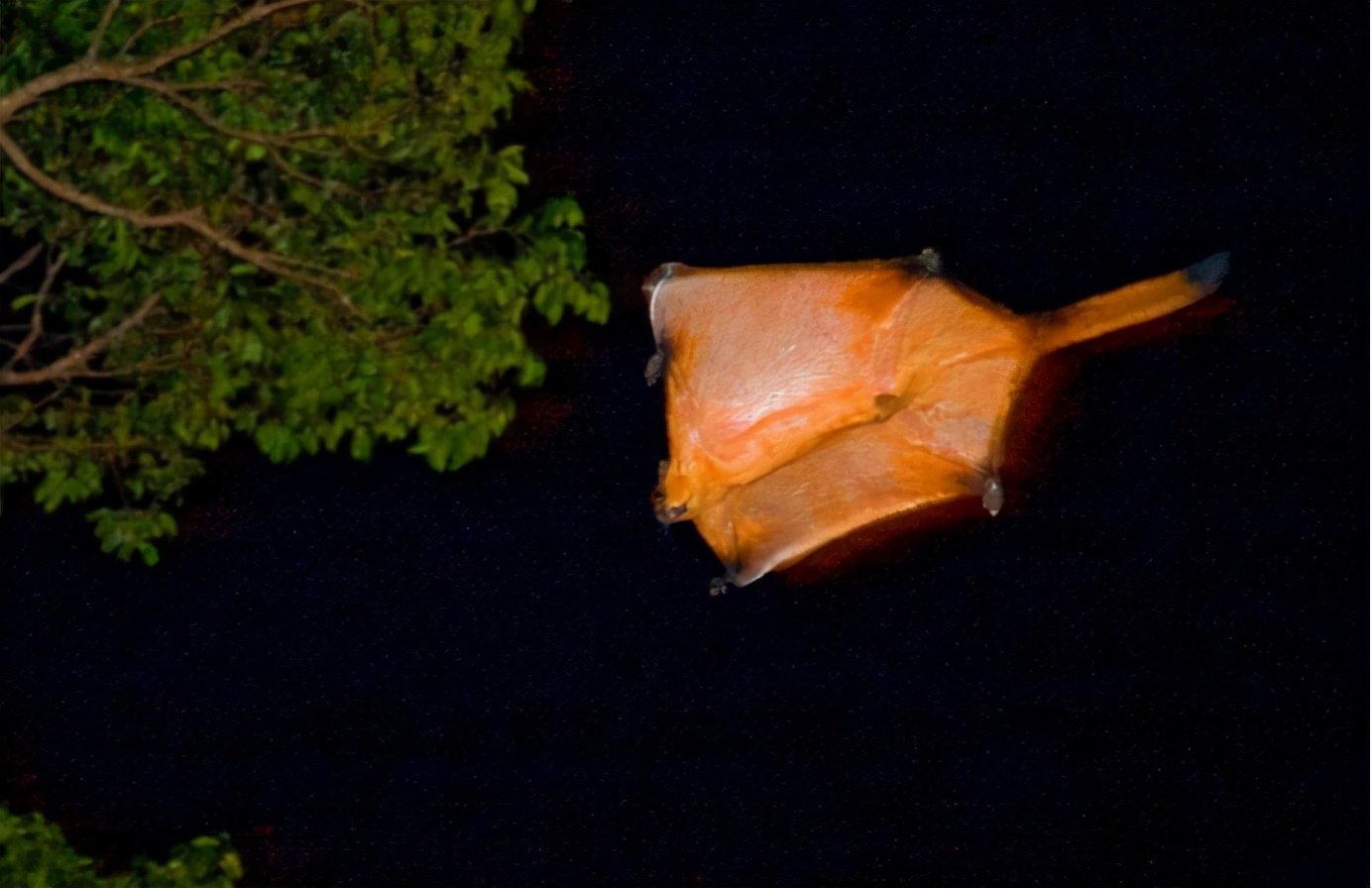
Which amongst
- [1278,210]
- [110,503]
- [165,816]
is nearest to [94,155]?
[110,503]

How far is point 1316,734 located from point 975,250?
131cm

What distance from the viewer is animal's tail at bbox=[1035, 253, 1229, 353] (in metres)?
2.84

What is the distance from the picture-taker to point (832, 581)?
9.95 feet

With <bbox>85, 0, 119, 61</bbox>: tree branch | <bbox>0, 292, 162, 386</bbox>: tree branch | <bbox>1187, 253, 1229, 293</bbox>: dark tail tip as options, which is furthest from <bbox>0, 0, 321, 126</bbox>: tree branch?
<bbox>1187, 253, 1229, 293</bbox>: dark tail tip

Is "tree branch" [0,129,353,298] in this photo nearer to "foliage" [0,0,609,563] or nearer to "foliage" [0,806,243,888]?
"foliage" [0,0,609,563]

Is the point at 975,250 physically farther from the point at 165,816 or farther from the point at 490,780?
Result: the point at 165,816

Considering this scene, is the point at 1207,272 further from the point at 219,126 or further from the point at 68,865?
the point at 68,865

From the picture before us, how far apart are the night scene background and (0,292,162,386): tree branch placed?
2.73 ft

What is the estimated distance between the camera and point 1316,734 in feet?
9.67

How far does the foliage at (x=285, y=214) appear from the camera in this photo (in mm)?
2219

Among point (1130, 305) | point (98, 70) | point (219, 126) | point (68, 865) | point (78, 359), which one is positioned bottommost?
point (68, 865)

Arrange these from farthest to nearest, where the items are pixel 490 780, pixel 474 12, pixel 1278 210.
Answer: pixel 490 780 → pixel 1278 210 → pixel 474 12

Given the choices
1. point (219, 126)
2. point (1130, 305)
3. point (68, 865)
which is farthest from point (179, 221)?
point (1130, 305)

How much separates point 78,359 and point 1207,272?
2.23 meters
